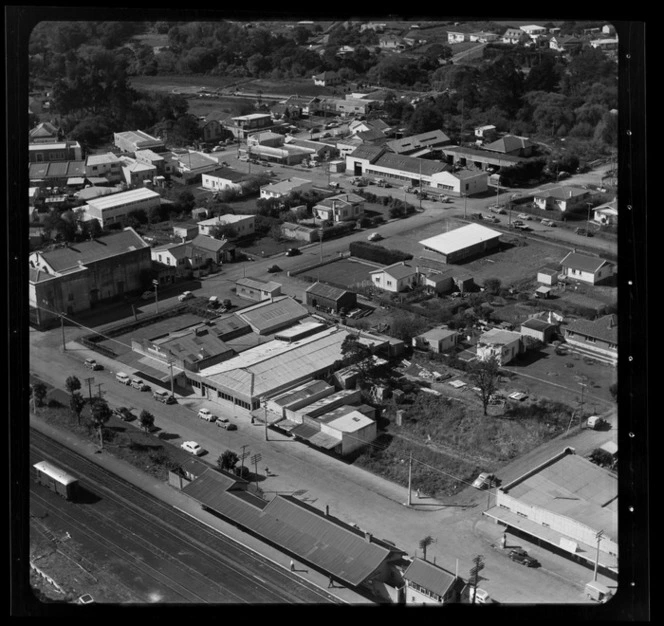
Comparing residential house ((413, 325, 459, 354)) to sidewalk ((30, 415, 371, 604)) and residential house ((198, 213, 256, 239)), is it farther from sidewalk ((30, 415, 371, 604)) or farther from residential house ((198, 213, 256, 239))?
residential house ((198, 213, 256, 239))

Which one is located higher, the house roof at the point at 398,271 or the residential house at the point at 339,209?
the residential house at the point at 339,209

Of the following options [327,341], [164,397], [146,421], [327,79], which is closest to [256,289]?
[327,341]

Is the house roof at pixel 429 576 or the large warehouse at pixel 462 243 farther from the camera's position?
the large warehouse at pixel 462 243

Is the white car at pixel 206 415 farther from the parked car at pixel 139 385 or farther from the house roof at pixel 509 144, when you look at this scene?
the house roof at pixel 509 144

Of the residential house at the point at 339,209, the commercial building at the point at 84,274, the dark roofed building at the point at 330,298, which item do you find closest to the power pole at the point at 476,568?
the dark roofed building at the point at 330,298
